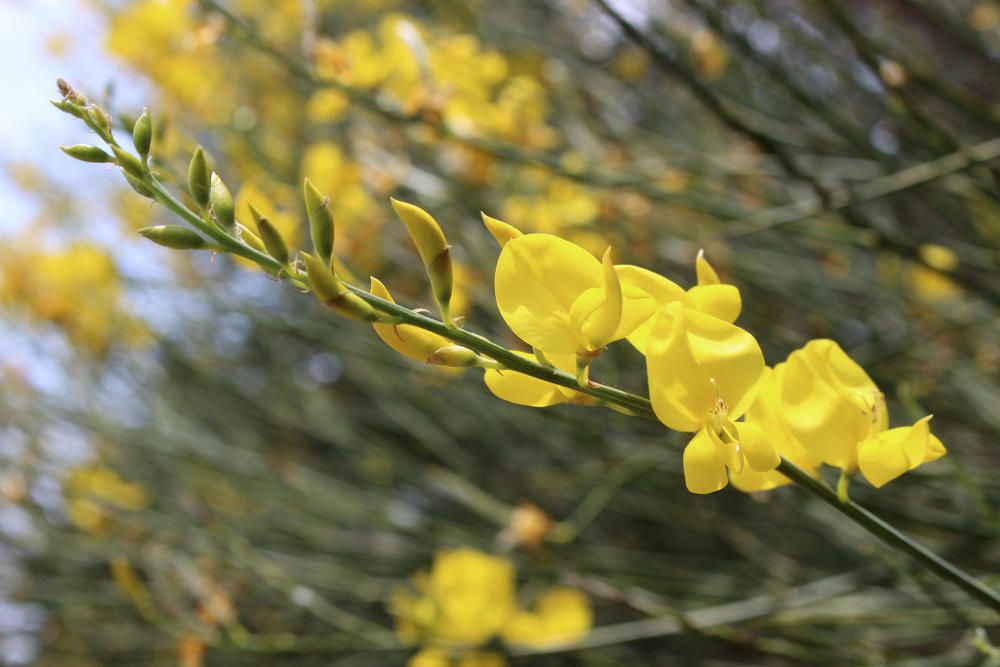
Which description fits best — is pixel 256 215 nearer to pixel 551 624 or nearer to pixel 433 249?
pixel 433 249

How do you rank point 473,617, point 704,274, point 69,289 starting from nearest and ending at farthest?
point 704,274
point 473,617
point 69,289

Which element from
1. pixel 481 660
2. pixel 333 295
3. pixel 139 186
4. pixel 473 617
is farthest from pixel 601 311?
pixel 481 660

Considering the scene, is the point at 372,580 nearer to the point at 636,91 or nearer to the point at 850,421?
the point at 850,421

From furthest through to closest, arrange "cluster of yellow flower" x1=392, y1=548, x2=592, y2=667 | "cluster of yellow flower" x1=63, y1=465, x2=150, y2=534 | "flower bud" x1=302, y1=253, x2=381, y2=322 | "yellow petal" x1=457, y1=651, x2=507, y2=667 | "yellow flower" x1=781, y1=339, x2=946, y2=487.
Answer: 1. "cluster of yellow flower" x1=63, y1=465, x2=150, y2=534
2. "yellow petal" x1=457, y1=651, x2=507, y2=667
3. "cluster of yellow flower" x1=392, y1=548, x2=592, y2=667
4. "yellow flower" x1=781, y1=339, x2=946, y2=487
5. "flower bud" x1=302, y1=253, x2=381, y2=322

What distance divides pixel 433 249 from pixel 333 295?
0.07 m

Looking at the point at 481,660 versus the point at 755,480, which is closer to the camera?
the point at 755,480

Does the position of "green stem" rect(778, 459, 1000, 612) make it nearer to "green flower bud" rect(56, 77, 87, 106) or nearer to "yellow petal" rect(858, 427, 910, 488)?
"yellow petal" rect(858, 427, 910, 488)

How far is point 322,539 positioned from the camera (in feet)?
6.94

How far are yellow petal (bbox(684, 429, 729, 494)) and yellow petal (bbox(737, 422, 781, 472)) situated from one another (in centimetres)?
1

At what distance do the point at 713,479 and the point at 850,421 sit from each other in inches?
5.2

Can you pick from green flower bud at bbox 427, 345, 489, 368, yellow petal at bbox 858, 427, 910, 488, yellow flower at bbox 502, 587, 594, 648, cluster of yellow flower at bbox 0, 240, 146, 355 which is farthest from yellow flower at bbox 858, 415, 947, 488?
cluster of yellow flower at bbox 0, 240, 146, 355

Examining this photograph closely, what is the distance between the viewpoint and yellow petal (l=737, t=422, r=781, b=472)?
39 cm

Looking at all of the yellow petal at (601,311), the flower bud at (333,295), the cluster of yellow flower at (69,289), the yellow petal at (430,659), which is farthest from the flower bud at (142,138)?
the cluster of yellow flower at (69,289)

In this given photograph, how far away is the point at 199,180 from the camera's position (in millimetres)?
416
